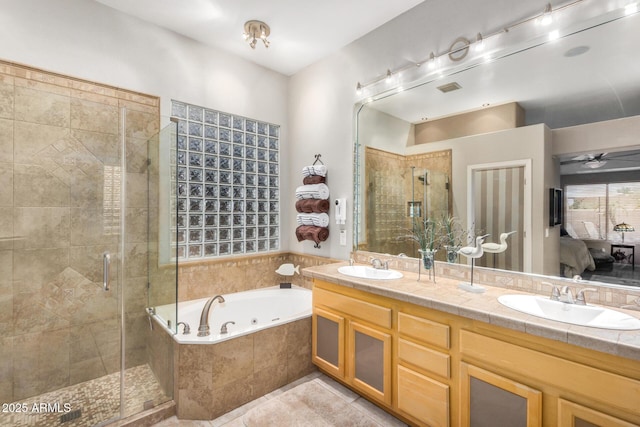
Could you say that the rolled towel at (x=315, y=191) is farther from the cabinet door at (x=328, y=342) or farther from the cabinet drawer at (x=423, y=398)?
the cabinet drawer at (x=423, y=398)

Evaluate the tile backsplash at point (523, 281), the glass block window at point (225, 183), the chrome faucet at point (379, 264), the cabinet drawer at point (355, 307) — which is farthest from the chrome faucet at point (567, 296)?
the glass block window at point (225, 183)

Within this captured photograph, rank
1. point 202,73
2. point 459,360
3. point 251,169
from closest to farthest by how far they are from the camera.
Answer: point 459,360 < point 202,73 < point 251,169

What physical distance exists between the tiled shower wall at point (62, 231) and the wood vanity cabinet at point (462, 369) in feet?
5.11

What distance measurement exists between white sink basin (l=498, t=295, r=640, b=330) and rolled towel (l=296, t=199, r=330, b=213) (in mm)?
1733

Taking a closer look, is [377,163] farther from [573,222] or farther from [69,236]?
[69,236]

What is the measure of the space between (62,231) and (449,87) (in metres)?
2.90

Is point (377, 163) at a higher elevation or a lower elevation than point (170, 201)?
higher

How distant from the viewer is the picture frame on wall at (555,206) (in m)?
1.63

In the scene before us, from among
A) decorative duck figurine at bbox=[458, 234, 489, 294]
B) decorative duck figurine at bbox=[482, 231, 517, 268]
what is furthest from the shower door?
decorative duck figurine at bbox=[482, 231, 517, 268]

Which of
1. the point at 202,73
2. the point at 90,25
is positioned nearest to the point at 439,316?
the point at 202,73

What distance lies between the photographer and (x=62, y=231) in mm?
2039

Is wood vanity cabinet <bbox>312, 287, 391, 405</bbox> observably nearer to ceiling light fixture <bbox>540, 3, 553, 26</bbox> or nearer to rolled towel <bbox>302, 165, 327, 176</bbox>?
rolled towel <bbox>302, 165, 327, 176</bbox>

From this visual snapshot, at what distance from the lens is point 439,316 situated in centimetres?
160

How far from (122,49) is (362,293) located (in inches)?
105
